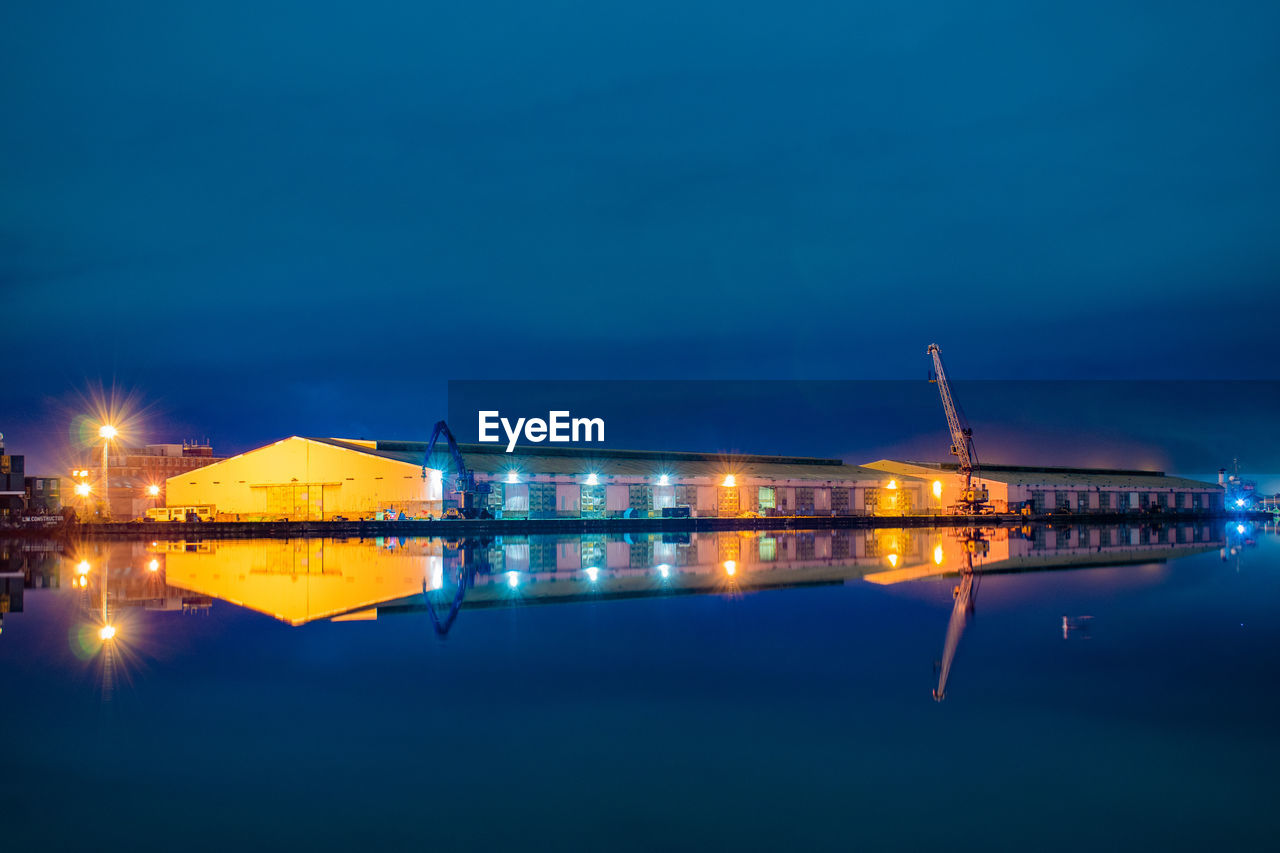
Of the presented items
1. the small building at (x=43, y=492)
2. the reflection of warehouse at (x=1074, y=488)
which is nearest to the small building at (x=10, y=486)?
the small building at (x=43, y=492)

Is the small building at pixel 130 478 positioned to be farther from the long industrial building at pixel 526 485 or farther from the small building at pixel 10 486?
the long industrial building at pixel 526 485

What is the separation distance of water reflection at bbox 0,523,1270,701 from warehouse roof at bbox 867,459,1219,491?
120 ft

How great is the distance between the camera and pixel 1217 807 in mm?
5957

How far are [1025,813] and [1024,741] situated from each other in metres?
1.61

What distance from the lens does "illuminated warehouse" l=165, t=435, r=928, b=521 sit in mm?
50656

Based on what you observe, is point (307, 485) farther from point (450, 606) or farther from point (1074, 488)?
point (1074, 488)

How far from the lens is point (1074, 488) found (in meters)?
78.5

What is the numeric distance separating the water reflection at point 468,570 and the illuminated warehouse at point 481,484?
35.2ft

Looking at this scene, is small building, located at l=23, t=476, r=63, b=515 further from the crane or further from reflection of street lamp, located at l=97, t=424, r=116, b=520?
the crane

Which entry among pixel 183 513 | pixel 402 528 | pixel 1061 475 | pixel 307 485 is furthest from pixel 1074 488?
pixel 183 513

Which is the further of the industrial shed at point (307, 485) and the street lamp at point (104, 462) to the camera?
the street lamp at point (104, 462)

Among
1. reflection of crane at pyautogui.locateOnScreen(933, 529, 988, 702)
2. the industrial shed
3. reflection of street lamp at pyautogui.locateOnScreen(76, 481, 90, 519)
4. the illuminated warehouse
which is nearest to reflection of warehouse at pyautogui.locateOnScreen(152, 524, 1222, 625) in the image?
reflection of crane at pyautogui.locateOnScreen(933, 529, 988, 702)

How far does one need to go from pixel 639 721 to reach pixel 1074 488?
7829 centimetres

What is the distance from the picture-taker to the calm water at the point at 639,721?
5.69 meters
